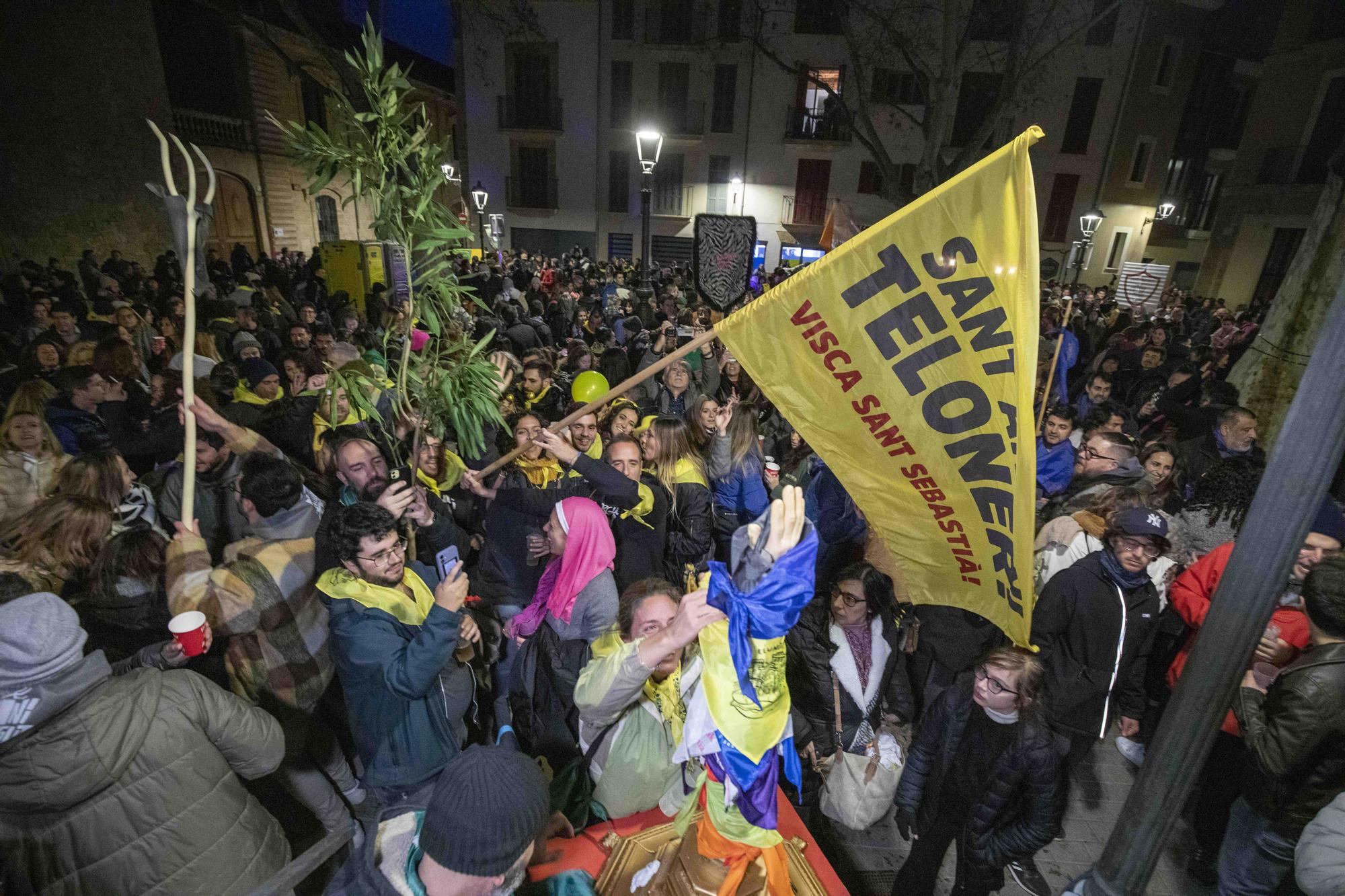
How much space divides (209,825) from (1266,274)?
108ft

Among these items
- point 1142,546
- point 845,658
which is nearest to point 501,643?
point 845,658

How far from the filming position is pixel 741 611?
1.62 m

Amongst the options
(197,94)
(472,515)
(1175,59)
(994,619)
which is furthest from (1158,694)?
(1175,59)

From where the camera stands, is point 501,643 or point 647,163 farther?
point 647,163

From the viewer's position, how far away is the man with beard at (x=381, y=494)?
3.25 meters

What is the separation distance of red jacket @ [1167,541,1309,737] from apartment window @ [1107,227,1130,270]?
2955cm

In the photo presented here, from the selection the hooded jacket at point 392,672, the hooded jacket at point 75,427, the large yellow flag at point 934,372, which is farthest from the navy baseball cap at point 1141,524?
the hooded jacket at point 75,427

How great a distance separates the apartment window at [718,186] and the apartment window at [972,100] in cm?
894

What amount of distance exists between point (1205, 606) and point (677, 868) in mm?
3025

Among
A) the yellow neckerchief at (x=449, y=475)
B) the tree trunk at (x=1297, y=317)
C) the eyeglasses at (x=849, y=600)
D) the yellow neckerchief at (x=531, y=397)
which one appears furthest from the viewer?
the tree trunk at (x=1297, y=317)

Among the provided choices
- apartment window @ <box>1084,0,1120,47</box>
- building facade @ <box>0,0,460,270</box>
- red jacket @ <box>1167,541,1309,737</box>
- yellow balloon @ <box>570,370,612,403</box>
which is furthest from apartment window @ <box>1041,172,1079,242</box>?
red jacket @ <box>1167,541,1309,737</box>

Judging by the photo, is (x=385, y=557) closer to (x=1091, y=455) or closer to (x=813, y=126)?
(x=1091, y=455)

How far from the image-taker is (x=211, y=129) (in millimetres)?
18172

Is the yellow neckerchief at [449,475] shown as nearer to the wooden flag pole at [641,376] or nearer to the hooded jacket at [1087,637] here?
the wooden flag pole at [641,376]
